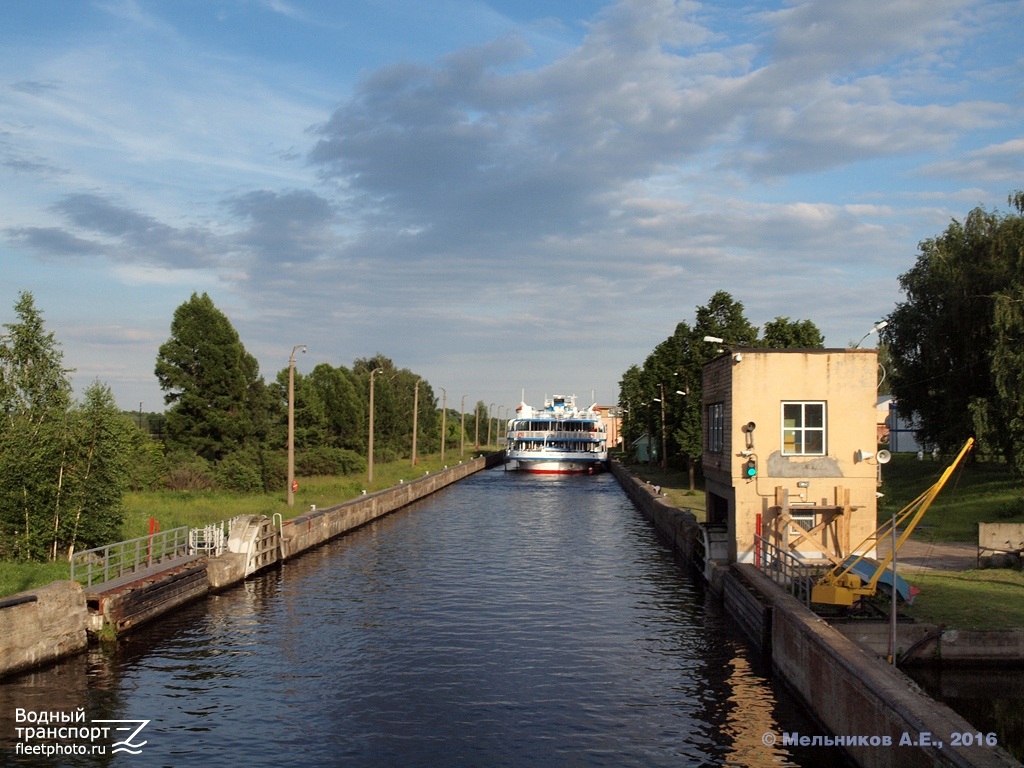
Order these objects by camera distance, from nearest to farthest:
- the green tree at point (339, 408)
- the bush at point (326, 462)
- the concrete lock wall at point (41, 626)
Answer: the concrete lock wall at point (41, 626)
the bush at point (326, 462)
the green tree at point (339, 408)

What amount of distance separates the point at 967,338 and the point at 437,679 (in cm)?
3919

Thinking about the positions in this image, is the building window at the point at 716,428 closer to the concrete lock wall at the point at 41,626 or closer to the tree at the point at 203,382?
the concrete lock wall at the point at 41,626

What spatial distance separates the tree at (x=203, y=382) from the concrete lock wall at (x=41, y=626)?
4362 cm

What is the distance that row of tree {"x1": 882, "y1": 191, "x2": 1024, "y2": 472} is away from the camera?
38.6 metres

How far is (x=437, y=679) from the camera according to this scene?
1828 cm

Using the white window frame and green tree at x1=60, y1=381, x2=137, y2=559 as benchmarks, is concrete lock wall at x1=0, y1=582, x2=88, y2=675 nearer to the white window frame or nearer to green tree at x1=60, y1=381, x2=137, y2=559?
green tree at x1=60, y1=381, x2=137, y2=559

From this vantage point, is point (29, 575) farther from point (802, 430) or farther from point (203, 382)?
point (203, 382)

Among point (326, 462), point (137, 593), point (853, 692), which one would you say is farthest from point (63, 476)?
point (326, 462)

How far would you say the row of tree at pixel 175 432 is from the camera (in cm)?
2605

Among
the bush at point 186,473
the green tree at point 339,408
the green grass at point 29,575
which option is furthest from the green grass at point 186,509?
the green tree at point 339,408

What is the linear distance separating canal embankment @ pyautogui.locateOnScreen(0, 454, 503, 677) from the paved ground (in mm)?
19696

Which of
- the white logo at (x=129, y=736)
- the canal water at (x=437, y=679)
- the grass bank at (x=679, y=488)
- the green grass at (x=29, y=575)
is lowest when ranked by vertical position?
the canal water at (x=437, y=679)

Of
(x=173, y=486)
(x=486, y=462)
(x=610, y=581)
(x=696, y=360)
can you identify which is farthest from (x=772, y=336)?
(x=486, y=462)

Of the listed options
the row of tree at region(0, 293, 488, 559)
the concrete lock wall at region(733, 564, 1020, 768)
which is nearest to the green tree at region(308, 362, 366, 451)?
the row of tree at region(0, 293, 488, 559)
